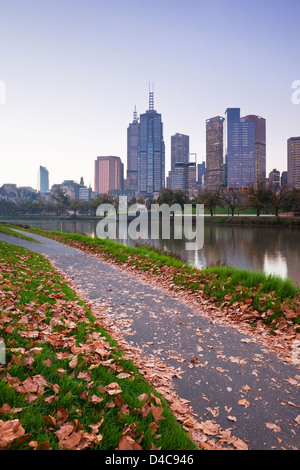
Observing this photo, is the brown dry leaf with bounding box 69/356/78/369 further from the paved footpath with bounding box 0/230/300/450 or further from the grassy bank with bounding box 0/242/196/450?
the paved footpath with bounding box 0/230/300/450

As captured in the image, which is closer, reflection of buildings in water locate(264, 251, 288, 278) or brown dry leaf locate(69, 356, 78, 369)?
brown dry leaf locate(69, 356, 78, 369)

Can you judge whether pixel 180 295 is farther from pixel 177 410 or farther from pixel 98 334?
pixel 177 410

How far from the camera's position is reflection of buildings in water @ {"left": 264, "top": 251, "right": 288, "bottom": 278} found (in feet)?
59.9

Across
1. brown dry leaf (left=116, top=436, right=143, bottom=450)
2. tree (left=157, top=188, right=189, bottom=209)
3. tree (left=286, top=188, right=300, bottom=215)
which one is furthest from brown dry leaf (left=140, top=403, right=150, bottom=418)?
tree (left=157, top=188, right=189, bottom=209)

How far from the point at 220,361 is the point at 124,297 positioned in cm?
417

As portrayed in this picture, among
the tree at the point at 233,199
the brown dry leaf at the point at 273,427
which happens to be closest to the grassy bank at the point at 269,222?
the tree at the point at 233,199

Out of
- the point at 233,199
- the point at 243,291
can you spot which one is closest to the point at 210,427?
the point at 243,291

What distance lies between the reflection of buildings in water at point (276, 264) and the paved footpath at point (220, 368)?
12.7 metres

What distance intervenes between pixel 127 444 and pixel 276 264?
2076cm

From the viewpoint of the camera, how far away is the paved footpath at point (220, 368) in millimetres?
3203

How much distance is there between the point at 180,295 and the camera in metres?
8.62

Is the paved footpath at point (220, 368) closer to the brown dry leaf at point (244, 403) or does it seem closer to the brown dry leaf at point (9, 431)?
the brown dry leaf at point (244, 403)

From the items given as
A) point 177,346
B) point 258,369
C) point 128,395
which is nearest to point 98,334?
point 177,346

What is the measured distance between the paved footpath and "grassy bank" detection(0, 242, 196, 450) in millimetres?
632
